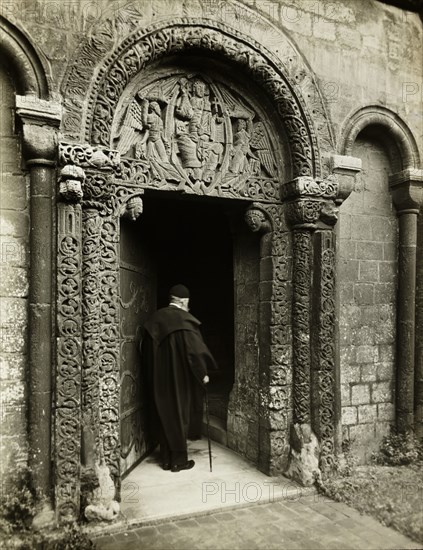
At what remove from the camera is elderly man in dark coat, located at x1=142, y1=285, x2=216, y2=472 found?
5.54 m

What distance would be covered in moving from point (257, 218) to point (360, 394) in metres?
2.23

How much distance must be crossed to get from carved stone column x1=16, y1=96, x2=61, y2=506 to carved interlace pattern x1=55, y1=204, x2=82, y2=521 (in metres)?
0.08

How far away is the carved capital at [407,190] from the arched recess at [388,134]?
0.35ft

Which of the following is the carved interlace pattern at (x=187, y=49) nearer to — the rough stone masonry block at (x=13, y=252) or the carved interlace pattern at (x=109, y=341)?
the carved interlace pattern at (x=109, y=341)

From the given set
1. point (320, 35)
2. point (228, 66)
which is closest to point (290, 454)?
point (228, 66)

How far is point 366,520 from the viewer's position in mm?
4340

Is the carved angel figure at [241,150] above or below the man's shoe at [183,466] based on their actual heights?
above

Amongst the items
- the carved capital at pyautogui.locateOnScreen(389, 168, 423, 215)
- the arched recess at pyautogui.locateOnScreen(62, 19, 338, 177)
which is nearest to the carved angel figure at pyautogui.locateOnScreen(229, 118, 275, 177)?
the arched recess at pyautogui.locateOnScreen(62, 19, 338, 177)

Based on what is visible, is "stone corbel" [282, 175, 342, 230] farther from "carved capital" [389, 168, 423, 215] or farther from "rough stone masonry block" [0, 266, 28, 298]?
"rough stone masonry block" [0, 266, 28, 298]

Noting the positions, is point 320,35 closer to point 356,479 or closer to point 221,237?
point 221,237

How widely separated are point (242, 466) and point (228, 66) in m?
3.99

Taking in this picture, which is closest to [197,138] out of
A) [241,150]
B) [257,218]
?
[241,150]

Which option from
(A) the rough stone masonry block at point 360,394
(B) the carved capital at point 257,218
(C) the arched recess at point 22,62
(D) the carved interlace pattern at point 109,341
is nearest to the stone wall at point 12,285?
(C) the arched recess at point 22,62

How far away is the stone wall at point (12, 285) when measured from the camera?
408 centimetres
